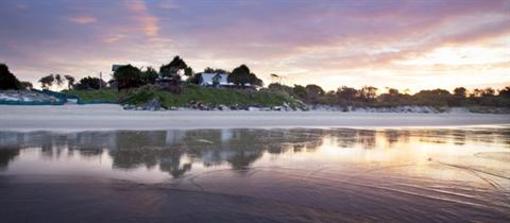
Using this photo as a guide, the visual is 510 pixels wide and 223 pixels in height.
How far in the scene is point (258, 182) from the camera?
331 inches

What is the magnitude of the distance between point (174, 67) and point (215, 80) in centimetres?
1338

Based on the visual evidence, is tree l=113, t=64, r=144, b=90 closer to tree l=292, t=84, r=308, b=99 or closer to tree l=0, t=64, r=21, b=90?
tree l=0, t=64, r=21, b=90

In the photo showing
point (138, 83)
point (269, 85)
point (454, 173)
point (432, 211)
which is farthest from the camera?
point (269, 85)

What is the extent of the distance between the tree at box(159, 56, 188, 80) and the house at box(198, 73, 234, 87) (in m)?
10.6

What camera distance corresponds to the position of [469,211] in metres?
6.32

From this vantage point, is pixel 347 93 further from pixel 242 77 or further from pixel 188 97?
pixel 188 97

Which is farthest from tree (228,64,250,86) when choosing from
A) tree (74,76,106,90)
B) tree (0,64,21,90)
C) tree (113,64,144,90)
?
tree (0,64,21,90)

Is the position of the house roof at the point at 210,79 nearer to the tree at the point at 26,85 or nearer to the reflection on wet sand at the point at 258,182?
the tree at the point at 26,85

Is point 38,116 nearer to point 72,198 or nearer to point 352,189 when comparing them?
point 72,198

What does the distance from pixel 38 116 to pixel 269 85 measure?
203 ft

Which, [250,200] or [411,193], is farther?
[411,193]

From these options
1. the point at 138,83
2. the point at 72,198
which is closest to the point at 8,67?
the point at 138,83

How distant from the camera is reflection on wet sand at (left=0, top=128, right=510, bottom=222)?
609 centimetres

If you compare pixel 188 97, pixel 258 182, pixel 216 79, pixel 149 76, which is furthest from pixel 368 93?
pixel 258 182
